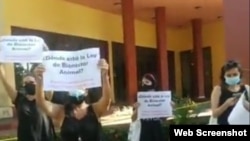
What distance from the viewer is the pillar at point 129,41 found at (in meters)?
8.48

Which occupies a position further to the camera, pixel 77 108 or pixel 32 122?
pixel 32 122

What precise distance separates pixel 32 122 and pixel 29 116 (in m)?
0.07

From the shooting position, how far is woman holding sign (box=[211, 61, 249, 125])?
5.15 m

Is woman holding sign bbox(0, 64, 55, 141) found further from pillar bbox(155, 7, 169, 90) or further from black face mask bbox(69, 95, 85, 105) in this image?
pillar bbox(155, 7, 169, 90)

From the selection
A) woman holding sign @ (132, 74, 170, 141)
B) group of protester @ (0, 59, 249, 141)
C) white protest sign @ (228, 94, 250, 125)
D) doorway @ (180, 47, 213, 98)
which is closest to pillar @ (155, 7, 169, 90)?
doorway @ (180, 47, 213, 98)

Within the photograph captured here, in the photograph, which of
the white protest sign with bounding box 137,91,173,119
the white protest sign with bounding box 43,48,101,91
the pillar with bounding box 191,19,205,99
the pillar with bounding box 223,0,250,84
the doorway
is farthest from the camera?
the pillar with bounding box 191,19,205,99

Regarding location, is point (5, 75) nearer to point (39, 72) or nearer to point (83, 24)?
point (39, 72)

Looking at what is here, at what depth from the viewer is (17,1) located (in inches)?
277

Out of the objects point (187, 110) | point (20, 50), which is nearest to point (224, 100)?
point (187, 110)

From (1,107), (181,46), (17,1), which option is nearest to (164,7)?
(181,46)

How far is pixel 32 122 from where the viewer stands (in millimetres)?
5781

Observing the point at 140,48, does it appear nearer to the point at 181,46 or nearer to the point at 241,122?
the point at 181,46

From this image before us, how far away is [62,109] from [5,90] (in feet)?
2.42

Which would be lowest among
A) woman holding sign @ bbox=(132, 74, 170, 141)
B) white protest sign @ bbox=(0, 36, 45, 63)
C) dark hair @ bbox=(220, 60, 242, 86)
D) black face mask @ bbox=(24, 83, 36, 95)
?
woman holding sign @ bbox=(132, 74, 170, 141)
